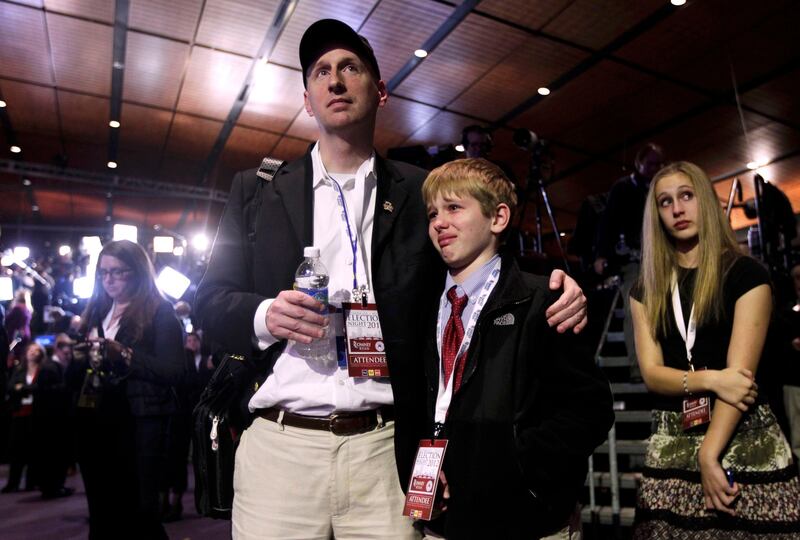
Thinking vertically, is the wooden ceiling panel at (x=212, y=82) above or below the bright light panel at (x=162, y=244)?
above

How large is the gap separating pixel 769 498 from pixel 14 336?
9311mm

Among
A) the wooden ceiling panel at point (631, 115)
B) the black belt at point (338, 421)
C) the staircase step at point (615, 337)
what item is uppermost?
the wooden ceiling panel at point (631, 115)

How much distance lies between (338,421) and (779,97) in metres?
9.78

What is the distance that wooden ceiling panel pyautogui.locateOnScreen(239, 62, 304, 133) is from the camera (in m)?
8.69

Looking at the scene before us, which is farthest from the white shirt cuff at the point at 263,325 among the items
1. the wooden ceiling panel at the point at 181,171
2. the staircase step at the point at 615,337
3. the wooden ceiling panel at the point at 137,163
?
the wooden ceiling panel at the point at 181,171

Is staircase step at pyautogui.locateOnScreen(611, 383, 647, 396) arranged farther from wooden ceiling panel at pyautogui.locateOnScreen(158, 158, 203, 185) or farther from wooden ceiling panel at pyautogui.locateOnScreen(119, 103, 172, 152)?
wooden ceiling panel at pyautogui.locateOnScreen(158, 158, 203, 185)

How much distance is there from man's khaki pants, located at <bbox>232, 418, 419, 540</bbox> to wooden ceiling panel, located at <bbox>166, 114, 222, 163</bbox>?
31.8 ft

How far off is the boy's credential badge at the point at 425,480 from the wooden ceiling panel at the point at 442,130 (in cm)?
872

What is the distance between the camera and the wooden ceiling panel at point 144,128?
9988 mm

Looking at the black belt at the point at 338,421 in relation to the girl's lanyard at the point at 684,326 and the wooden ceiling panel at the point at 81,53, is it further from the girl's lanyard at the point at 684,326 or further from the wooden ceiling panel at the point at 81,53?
the wooden ceiling panel at the point at 81,53

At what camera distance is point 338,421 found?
147 cm

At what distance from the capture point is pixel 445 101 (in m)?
9.35

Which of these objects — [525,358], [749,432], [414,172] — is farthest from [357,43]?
[749,432]

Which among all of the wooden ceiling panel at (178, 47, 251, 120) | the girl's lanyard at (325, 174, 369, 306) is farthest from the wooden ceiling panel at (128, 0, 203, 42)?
the girl's lanyard at (325, 174, 369, 306)
